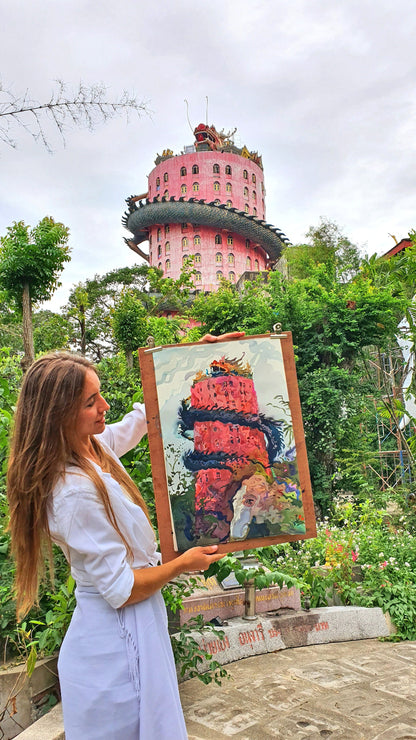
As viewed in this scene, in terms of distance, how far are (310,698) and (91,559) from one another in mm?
2982

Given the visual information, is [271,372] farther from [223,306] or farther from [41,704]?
[223,306]

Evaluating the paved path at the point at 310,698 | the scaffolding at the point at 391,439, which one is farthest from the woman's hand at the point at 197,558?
the scaffolding at the point at 391,439

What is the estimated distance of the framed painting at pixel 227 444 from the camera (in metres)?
2.04

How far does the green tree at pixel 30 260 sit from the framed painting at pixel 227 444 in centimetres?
675

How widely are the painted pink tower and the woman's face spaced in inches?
1386

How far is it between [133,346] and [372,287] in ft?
21.1

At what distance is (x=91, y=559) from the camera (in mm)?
1520

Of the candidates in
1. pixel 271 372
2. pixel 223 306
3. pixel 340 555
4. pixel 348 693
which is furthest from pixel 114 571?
pixel 223 306

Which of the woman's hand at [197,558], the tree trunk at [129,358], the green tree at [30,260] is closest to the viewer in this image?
the woman's hand at [197,558]

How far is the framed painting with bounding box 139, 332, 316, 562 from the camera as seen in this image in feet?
6.68

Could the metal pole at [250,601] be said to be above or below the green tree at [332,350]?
below

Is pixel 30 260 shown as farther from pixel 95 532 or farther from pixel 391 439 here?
pixel 391 439

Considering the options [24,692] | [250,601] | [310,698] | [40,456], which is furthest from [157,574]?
[250,601]

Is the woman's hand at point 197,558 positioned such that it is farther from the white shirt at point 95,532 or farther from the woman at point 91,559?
the white shirt at point 95,532
